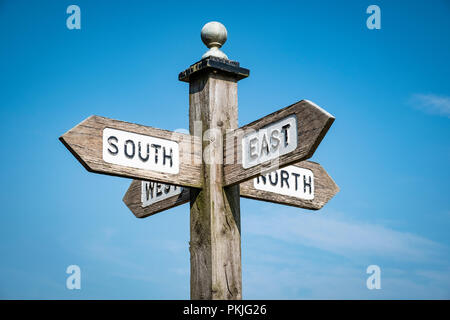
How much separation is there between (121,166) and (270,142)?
0.67m

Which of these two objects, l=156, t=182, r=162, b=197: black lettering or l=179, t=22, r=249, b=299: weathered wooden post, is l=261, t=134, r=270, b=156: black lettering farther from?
l=156, t=182, r=162, b=197: black lettering

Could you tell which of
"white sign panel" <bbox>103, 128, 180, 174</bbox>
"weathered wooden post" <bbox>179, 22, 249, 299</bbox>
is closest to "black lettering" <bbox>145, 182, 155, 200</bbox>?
"weathered wooden post" <bbox>179, 22, 249, 299</bbox>

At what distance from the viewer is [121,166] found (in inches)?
124

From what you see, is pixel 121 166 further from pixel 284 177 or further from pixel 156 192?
pixel 284 177

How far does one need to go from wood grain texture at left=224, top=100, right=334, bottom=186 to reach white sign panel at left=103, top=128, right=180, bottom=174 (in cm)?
26

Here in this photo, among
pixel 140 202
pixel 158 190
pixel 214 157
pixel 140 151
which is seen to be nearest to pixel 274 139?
pixel 214 157

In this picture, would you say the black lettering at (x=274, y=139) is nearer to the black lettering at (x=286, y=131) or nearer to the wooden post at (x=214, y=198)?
the black lettering at (x=286, y=131)

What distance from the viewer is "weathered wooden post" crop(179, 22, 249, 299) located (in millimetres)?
3316

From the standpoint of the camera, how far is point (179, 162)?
11.0 ft

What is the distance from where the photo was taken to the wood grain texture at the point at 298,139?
293 centimetres
